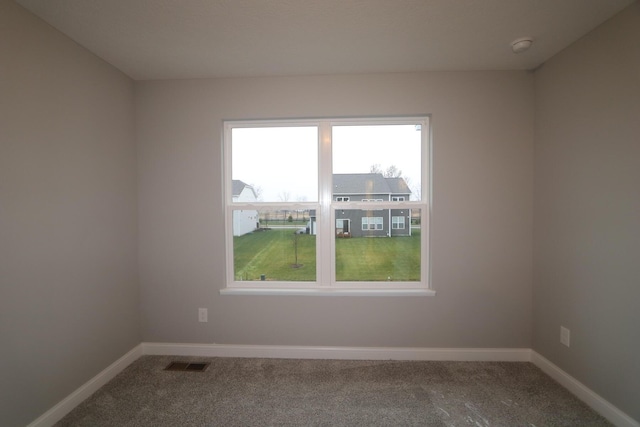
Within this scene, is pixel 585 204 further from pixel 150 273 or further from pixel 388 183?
pixel 150 273

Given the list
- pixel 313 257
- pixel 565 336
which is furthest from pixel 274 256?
pixel 565 336

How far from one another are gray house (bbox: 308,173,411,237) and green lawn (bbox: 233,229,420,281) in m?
0.09

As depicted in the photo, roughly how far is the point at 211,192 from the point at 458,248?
2291 mm

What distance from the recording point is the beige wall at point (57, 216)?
1517 mm

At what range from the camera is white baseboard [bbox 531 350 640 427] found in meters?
1.64

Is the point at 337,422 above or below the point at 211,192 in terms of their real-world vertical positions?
below

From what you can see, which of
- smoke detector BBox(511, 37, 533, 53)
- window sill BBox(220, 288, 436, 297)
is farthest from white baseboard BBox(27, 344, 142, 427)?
smoke detector BBox(511, 37, 533, 53)

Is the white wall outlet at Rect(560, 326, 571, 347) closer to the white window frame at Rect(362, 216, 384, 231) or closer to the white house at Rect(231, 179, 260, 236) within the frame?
the white window frame at Rect(362, 216, 384, 231)

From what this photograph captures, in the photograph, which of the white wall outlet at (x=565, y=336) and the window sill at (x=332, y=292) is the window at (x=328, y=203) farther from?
the white wall outlet at (x=565, y=336)

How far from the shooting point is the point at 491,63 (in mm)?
2205

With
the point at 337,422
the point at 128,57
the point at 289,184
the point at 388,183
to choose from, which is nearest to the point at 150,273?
the point at 289,184

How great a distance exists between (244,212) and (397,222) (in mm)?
1477

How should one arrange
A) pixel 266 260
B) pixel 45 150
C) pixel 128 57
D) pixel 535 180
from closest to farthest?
pixel 45 150, pixel 128 57, pixel 535 180, pixel 266 260

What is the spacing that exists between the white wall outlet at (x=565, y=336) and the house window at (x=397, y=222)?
1418 millimetres
